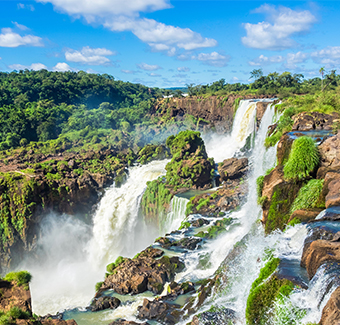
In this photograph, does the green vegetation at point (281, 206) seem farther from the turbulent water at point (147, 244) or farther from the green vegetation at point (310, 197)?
the turbulent water at point (147, 244)

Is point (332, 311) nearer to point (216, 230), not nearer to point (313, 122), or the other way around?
point (313, 122)

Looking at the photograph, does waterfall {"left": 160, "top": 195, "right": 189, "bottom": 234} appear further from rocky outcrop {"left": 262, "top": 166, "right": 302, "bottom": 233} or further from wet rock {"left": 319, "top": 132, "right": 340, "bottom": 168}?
wet rock {"left": 319, "top": 132, "right": 340, "bottom": 168}

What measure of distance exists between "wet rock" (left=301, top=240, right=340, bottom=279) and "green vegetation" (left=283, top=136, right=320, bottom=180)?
3636mm

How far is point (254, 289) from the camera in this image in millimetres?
7047

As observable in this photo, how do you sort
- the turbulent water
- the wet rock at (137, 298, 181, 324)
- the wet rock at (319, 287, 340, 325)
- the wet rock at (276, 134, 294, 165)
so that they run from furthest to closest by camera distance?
the wet rock at (276, 134, 294, 165)
the wet rock at (137, 298, 181, 324)
the turbulent water
the wet rock at (319, 287, 340, 325)

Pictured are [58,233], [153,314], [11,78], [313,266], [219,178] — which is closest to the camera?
[313,266]

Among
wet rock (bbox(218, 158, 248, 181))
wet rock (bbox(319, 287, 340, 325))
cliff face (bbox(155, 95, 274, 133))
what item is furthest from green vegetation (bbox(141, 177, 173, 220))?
wet rock (bbox(319, 287, 340, 325))

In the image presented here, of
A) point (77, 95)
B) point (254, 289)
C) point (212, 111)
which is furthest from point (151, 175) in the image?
point (77, 95)

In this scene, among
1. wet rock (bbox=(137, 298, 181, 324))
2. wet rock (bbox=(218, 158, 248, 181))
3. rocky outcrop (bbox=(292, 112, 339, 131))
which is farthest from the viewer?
wet rock (bbox=(218, 158, 248, 181))

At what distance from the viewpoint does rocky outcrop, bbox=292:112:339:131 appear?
1419cm

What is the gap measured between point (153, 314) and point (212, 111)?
112ft

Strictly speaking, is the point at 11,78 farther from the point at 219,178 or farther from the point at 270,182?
the point at 270,182

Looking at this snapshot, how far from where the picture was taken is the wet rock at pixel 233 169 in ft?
85.0

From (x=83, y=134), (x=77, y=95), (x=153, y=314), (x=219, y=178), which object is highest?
(x=77, y=95)
